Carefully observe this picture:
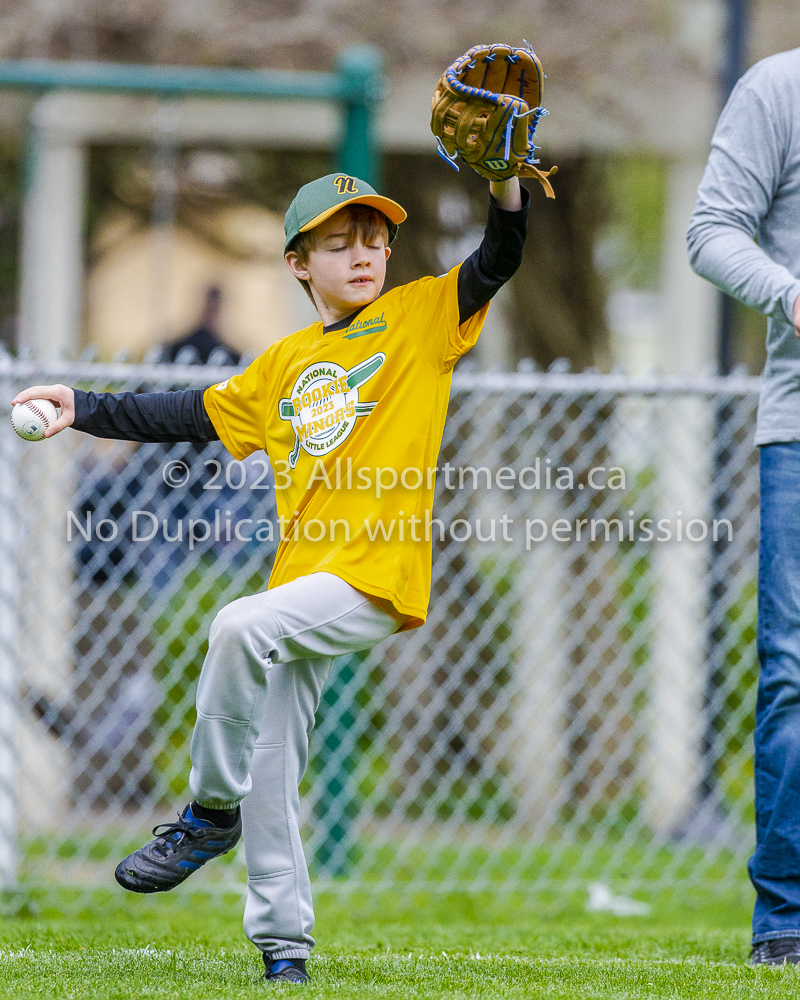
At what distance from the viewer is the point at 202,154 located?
737cm

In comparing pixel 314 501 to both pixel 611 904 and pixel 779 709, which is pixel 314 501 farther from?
pixel 611 904

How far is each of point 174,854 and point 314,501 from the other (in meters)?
0.75

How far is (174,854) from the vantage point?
244 centimetres

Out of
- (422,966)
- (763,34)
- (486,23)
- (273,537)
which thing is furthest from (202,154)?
(422,966)

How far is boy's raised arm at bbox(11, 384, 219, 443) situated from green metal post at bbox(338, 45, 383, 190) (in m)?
2.10

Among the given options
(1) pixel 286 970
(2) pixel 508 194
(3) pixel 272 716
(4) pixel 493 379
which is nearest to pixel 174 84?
(4) pixel 493 379

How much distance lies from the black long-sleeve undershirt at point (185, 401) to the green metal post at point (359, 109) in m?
2.06

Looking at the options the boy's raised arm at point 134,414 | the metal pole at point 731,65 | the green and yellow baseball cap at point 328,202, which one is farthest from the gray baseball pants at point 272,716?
the metal pole at point 731,65

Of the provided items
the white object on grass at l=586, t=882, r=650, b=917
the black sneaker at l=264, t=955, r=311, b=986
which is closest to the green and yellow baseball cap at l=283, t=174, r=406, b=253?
the black sneaker at l=264, t=955, r=311, b=986

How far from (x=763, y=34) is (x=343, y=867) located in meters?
4.96

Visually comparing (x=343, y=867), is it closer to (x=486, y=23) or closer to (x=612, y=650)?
(x=612, y=650)

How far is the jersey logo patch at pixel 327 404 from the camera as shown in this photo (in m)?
2.55

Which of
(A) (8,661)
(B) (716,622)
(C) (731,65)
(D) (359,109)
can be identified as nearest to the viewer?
(A) (8,661)

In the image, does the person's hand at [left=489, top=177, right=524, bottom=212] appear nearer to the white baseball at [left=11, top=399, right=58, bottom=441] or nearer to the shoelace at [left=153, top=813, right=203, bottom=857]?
the white baseball at [left=11, top=399, right=58, bottom=441]
